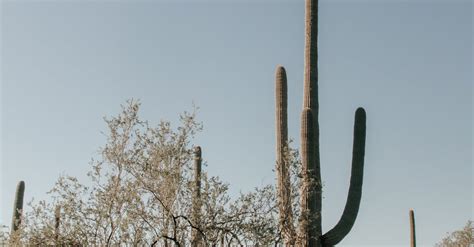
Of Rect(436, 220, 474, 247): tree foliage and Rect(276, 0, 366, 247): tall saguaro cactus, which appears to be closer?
Rect(276, 0, 366, 247): tall saguaro cactus

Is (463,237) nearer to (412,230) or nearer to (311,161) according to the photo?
(412,230)

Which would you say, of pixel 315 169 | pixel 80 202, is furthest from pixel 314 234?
pixel 80 202

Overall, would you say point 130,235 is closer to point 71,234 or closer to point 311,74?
point 71,234

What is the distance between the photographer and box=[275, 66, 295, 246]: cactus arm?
Result: 12492mm

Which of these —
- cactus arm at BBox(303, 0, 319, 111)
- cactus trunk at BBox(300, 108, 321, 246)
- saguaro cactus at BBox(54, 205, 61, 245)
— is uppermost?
cactus arm at BBox(303, 0, 319, 111)

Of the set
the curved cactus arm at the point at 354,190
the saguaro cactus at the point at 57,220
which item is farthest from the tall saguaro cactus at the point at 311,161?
the saguaro cactus at the point at 57,220

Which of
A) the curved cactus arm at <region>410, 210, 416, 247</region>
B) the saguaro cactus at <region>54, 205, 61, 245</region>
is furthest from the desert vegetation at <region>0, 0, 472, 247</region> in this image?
the curved cactus arm at <region>410, 210, 416, 247</region>

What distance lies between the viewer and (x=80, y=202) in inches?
454

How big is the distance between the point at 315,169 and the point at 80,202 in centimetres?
586

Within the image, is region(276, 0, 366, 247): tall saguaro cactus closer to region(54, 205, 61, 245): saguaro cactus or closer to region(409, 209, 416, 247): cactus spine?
region(54, 205, 61, 245): saguaro cactus

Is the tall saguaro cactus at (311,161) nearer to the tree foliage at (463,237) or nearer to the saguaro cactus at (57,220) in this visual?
the saguaro cactus at (57,220)

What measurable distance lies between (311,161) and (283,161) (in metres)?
0.77

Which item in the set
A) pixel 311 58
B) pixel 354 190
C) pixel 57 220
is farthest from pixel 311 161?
pixel 57 220

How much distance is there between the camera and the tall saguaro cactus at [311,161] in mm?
13130
